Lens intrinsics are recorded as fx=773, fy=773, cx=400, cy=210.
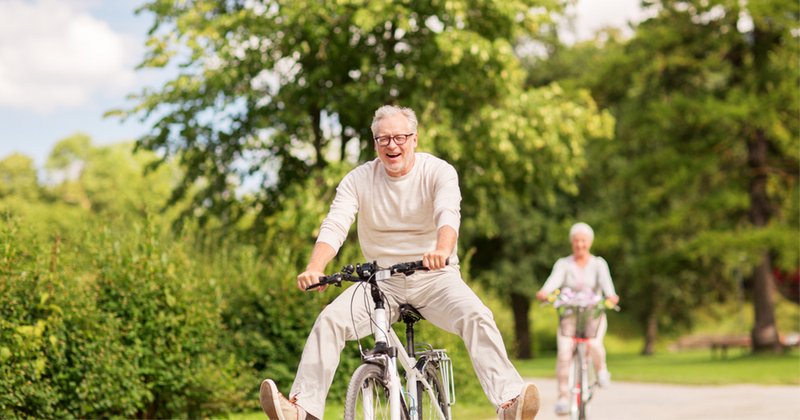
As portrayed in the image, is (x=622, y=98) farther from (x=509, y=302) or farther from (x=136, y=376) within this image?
(x=136, y=376)

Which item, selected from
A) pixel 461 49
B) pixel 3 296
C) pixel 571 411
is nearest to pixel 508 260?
pixel 461 49

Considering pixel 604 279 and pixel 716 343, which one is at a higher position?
pixel 604 279

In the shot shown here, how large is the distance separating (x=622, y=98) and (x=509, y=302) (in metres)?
9.63

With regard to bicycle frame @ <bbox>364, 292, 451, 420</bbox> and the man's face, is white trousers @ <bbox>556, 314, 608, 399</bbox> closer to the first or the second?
bicycle frame @ <bbox>364, 292, 451, 420</bbox>

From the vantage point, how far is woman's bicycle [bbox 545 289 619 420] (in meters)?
7.05

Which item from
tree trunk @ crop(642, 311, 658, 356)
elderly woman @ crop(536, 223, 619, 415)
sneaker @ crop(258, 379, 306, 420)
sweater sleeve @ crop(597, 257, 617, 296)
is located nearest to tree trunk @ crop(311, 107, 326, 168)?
elderly woman @ crop(536, 223, 619, 415)

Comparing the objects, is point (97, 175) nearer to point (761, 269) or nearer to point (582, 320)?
point (761, 269)

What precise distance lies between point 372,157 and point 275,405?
1115cm

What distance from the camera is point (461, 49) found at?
13445 millimetres

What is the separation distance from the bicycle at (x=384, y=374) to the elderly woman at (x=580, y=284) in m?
3.29

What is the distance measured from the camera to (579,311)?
23.2 ft

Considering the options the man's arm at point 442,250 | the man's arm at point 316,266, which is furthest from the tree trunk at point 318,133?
the man's arm at point 442,250

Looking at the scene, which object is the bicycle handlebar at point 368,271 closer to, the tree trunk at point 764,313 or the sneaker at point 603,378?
the sneaker at point 603,378

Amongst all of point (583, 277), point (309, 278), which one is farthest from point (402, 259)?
point (583, 277)
